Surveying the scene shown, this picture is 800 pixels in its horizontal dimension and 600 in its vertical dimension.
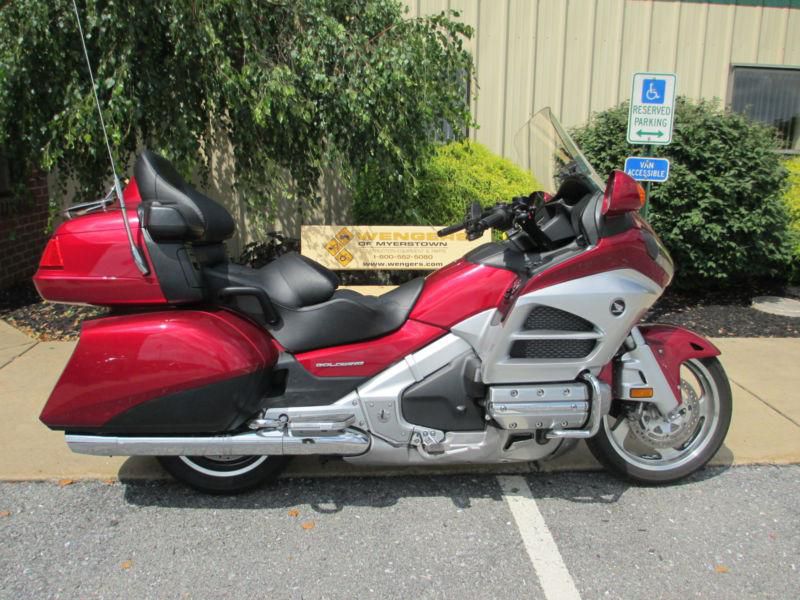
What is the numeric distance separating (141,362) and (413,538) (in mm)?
1379

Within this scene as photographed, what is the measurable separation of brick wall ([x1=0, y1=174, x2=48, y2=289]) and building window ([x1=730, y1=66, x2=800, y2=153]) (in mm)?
8383

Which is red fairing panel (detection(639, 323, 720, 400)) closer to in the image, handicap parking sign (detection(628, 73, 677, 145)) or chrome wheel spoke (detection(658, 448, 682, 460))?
chrome wheel spoke (detection(658, 448, 682, 460))

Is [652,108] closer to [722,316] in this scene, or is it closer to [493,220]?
[722,316]

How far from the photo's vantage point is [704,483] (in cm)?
327

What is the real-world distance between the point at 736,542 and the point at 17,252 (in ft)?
23.5

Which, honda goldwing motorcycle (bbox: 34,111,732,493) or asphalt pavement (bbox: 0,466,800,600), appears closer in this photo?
asphalt pavement (bbox: 0,466,800,600)

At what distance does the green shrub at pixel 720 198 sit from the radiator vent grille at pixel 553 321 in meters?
3.97

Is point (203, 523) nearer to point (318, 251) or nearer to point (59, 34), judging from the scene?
point (318, 251)

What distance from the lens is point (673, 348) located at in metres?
3.09

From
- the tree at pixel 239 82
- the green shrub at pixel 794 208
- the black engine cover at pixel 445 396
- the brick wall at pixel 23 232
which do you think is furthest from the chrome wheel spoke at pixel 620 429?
the brick wall at pixel 23 232

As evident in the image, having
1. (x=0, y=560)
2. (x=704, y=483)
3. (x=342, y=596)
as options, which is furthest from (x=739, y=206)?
(x=0, y=560)

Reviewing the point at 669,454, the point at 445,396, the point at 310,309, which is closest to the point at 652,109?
the point at 669,454

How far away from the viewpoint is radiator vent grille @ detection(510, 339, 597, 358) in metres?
2.83

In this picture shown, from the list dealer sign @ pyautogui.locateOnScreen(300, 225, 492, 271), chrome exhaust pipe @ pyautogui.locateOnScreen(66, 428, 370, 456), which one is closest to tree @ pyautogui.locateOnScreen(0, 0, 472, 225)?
dealer sign @ pyautogui.locateOnScreen(300, 225, 492, 271)
